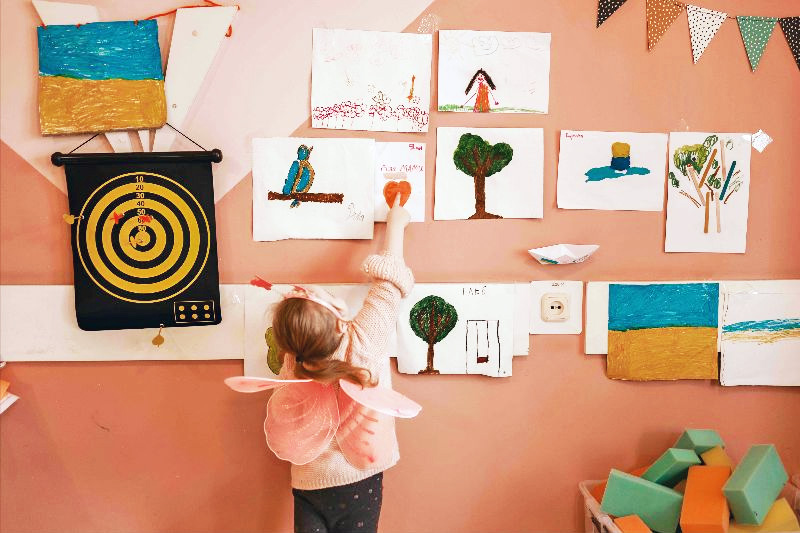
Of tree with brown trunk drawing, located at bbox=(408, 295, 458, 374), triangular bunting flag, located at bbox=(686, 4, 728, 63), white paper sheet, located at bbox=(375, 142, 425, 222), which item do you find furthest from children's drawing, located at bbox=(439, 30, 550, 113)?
tree with brown trunk drawing, located at bbox=(408, 295, 458, 374)

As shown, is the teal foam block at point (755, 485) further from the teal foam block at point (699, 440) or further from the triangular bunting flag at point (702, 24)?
the triangular bunting flag at point (702, 24)

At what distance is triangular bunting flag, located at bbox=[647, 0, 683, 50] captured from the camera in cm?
133

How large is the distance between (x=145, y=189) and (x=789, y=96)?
5.06 ft

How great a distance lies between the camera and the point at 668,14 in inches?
52.6

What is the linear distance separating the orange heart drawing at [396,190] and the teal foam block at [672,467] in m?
0.84

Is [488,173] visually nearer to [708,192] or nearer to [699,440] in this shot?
[708,192]

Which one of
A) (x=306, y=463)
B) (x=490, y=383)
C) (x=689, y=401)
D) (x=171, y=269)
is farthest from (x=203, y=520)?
(x=689, y=401)

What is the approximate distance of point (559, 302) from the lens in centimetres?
138

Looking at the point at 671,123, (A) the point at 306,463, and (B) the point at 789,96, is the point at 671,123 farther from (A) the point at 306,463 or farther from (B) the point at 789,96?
(A) the point at 306,463

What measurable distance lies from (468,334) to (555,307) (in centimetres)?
22

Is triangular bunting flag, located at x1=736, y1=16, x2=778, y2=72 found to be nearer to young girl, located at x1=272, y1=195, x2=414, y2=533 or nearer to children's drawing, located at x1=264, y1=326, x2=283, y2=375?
young girl, located at x1=272, y1=195, x2=414, y2=533

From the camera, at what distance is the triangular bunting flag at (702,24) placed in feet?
4.38

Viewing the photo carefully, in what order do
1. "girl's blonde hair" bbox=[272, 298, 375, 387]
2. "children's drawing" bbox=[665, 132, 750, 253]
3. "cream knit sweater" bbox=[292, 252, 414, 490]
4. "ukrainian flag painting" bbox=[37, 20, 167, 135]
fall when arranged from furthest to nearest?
1. "children's drawing" bbox=[665, 132, 750, 253]
2. "ukrainian flag painting" bbox=[37, 20, 167, 135]
3. "cream knit sweater" bbox=[292, 252, 414, 490]
4. "girl's blonde hair" bbox=[272, 298, 375, 387]

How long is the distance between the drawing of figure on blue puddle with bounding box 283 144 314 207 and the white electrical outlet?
0.63m
